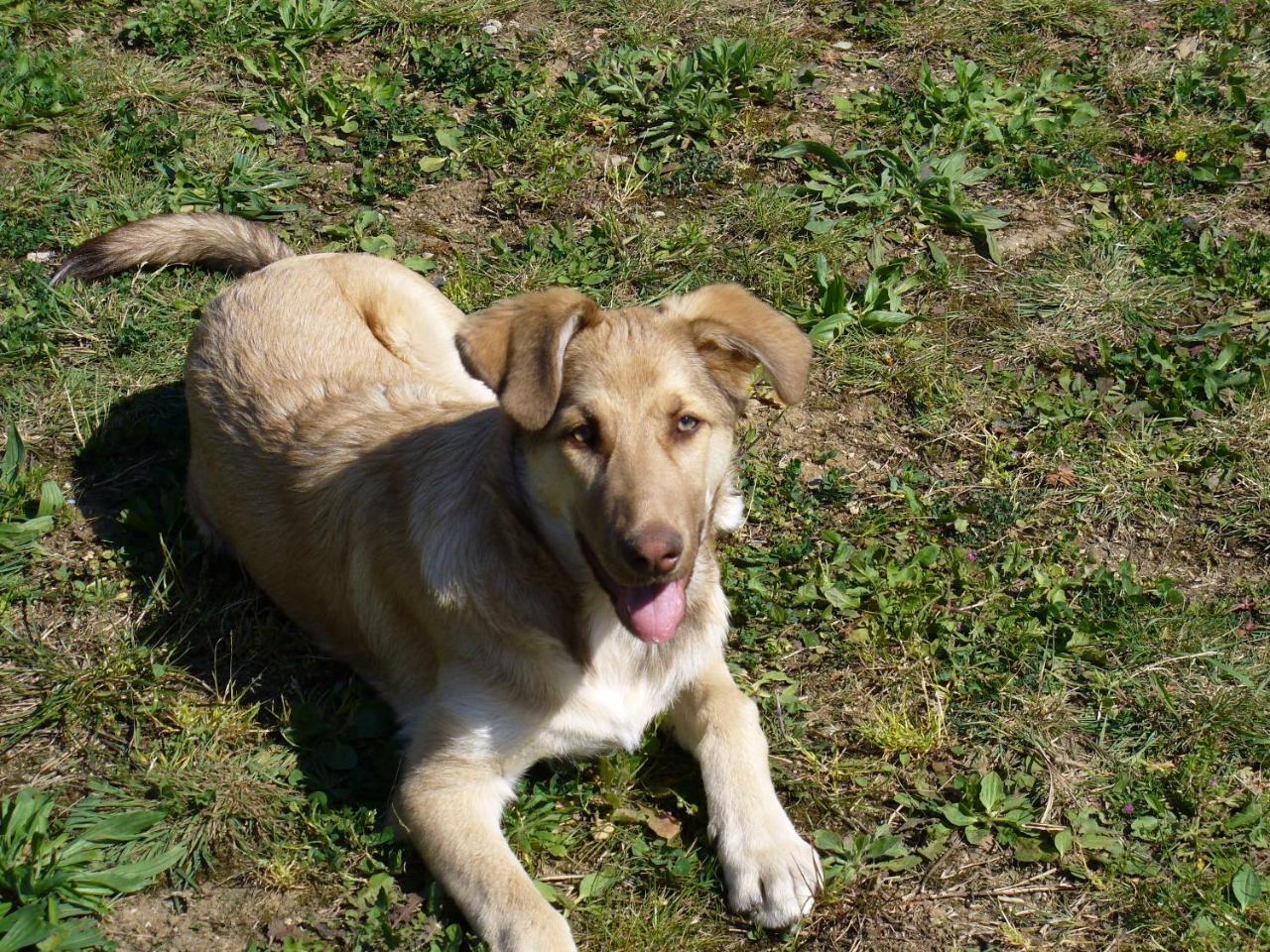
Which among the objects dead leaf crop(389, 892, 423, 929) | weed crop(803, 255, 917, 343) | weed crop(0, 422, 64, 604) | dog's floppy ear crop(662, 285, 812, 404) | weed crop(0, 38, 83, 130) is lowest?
dead leaf crop(389, 892, 423, 929)

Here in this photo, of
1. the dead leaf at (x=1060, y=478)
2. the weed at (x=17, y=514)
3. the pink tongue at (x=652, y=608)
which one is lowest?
the weed at (x=17, y=514)

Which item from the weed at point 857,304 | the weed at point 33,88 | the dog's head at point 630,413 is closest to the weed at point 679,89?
the weed at point 857,304

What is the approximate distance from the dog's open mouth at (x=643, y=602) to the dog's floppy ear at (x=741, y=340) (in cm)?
72

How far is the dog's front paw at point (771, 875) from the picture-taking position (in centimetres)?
417

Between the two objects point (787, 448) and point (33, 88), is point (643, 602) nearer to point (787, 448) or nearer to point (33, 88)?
point (787, 448)

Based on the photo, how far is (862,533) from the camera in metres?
5.62

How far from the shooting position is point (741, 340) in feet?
14.0

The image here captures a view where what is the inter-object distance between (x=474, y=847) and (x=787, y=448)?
2.58m

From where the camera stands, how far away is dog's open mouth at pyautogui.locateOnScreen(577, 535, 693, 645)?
412 centimetres

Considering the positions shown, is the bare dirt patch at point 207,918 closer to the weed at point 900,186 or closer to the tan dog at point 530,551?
the tan dog at point 530,551

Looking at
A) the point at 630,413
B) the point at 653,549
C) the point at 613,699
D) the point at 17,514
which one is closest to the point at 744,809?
the point at 613,699

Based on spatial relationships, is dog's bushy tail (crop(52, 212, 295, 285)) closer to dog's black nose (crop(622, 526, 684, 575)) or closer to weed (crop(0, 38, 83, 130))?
weed (crop(0, 38, 83, 130))

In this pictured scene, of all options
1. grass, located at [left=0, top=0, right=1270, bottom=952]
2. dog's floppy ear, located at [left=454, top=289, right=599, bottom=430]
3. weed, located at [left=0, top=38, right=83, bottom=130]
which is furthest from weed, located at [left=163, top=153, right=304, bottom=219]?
A: dog's floppy ear, located at [left=454, top=289, right=599, bottom=430]

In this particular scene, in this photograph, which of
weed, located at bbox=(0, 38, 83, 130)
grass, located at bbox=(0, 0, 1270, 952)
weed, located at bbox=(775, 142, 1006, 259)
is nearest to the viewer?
grass, located at bbox=(0, 0, 1270, 952)
